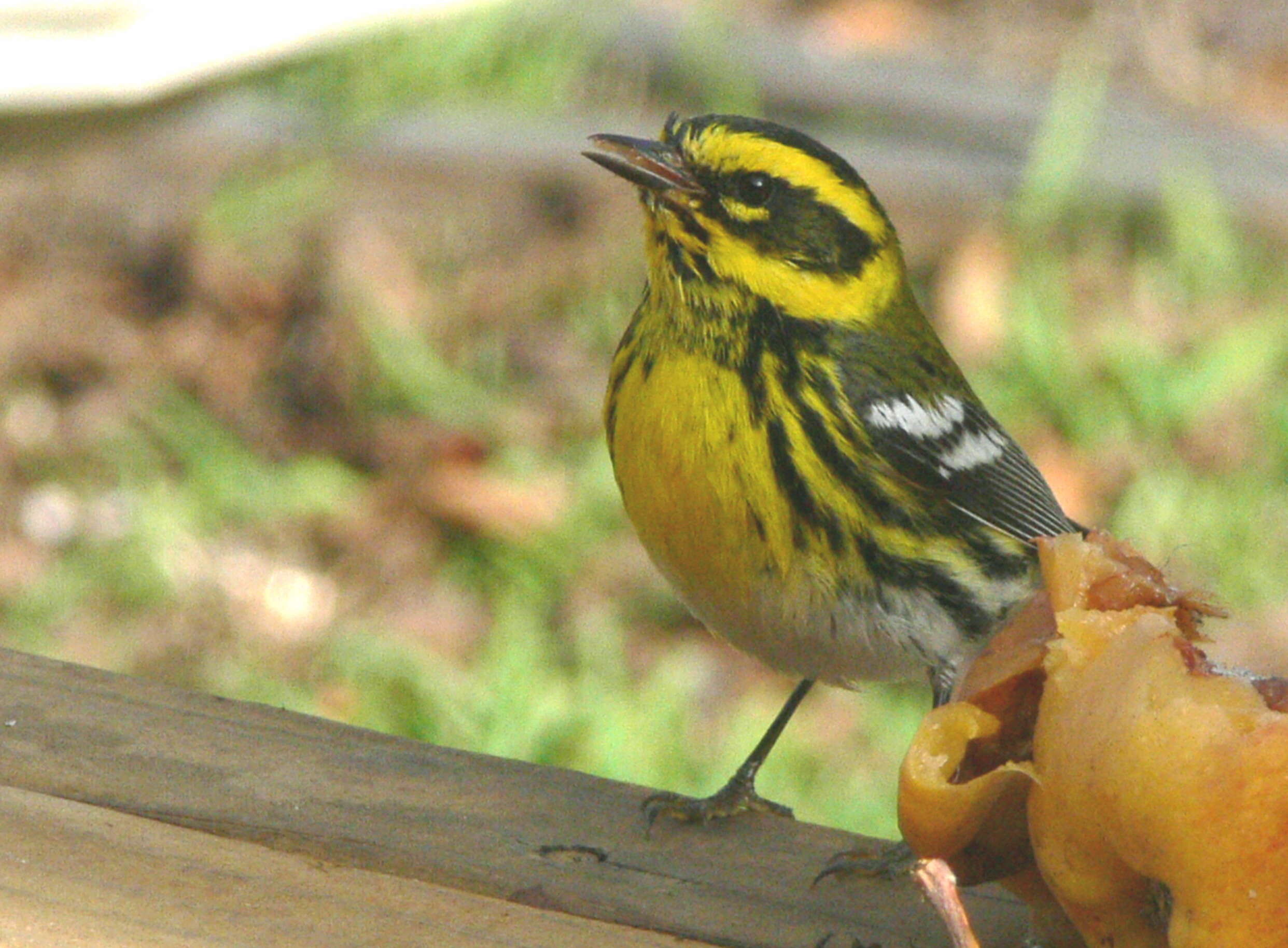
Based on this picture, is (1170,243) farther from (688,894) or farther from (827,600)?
(688,894)

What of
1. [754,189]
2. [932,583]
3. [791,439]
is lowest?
[932,583]

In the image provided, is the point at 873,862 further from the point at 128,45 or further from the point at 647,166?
the point at 128,45

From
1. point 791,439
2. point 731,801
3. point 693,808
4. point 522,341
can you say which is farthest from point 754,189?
point 522,341

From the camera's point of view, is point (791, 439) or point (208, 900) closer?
point (208, 900)

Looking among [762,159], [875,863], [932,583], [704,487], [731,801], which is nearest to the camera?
[875,863]

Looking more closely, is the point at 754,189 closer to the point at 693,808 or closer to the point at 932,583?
the point at 932,583

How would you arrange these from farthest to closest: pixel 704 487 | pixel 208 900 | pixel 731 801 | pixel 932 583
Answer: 1. pixel 932 583
2. pixel 704 487
3. pixel 731 801
4. pixel 208 900

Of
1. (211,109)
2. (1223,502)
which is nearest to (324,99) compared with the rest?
(211,109)

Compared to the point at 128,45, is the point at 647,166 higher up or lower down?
lower down
